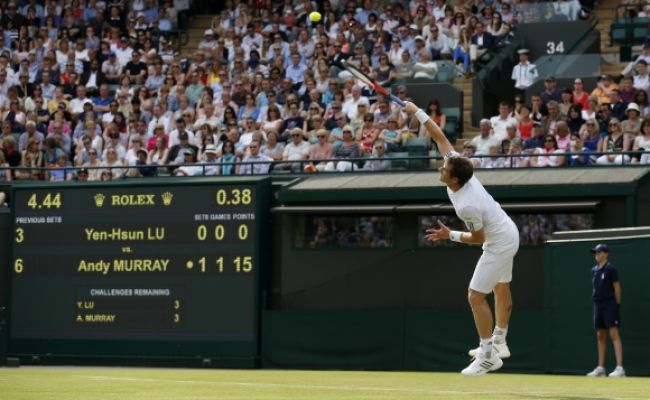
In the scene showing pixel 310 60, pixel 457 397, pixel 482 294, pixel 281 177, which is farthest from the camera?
pixel 310 60

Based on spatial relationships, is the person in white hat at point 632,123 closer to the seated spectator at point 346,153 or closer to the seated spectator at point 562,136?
the seated spectator at point 562,136

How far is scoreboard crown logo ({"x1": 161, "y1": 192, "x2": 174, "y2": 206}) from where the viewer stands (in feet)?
75.3

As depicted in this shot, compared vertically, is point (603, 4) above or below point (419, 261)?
above

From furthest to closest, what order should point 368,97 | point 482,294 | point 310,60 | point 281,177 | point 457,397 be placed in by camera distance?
point 310,60
point 368,97
point 281,177
point 482,294
point 457,397

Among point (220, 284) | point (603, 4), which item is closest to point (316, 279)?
point (220, 284)

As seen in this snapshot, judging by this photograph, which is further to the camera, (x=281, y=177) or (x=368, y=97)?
(x=368, y=97)

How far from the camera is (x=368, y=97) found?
85.3 ft

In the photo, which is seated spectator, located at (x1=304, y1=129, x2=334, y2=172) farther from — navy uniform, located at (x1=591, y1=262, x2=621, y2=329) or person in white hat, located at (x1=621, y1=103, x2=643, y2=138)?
navy uniform, located at (x1=591, y1=262, x2=621, y2=329)

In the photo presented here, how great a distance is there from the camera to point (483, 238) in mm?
12852

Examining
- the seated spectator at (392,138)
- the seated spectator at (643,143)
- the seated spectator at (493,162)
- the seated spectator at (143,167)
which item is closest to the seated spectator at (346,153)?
the seated spectator at (392,138)

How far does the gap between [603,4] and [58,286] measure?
42.8 feet

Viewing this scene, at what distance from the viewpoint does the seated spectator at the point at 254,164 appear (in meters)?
23.9

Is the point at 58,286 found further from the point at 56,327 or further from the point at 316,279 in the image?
the point at 316,279

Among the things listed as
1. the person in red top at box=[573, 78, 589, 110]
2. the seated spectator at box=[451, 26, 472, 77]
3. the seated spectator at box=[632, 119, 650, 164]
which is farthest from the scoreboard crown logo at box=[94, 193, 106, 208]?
the seated spectator at box=[632, 119, 650, 164]
